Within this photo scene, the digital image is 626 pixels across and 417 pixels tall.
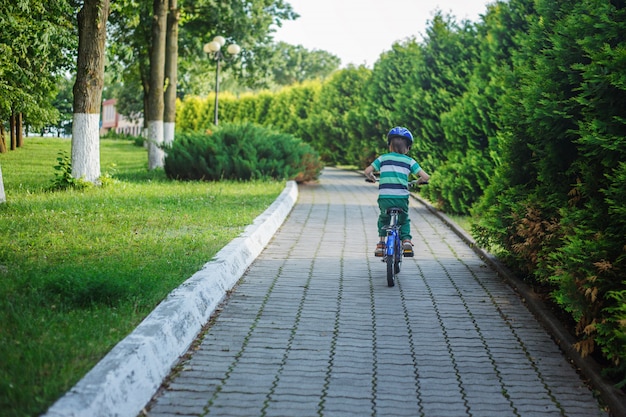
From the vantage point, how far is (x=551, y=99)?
26.4ft

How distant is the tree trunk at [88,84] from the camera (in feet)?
55.0

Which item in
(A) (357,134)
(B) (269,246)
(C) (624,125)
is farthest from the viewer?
(A) (357,134)

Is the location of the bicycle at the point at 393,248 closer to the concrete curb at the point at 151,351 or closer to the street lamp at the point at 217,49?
the concrete curb at the point at 151,351

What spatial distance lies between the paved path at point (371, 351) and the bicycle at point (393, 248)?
0.15m

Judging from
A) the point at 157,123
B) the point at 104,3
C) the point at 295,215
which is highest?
the point at 104,3

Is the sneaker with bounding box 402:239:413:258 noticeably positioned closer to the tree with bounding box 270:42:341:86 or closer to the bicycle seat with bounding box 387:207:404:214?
the bicycle seat with bounding box 387:207:404:214

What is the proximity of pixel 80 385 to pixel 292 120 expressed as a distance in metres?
41.0

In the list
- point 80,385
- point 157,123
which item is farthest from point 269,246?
point 157,123

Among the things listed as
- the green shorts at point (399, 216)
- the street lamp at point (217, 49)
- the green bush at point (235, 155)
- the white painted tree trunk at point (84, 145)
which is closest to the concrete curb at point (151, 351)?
the green shorts at point (399, 216)

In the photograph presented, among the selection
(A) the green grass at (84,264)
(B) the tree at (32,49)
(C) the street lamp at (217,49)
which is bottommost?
(A) the green grass at (84,264)

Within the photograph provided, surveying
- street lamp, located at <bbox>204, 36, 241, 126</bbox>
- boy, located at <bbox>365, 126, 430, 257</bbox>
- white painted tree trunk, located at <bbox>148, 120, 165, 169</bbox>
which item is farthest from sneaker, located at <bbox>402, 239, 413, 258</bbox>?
street lamp, located at <bbox>204, 36, 241, 126</bbox>

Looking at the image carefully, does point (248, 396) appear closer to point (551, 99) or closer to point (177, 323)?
point (177, 323)

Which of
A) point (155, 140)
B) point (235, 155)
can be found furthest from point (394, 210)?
point (155, 140)

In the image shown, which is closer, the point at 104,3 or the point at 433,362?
the point at 433,362
